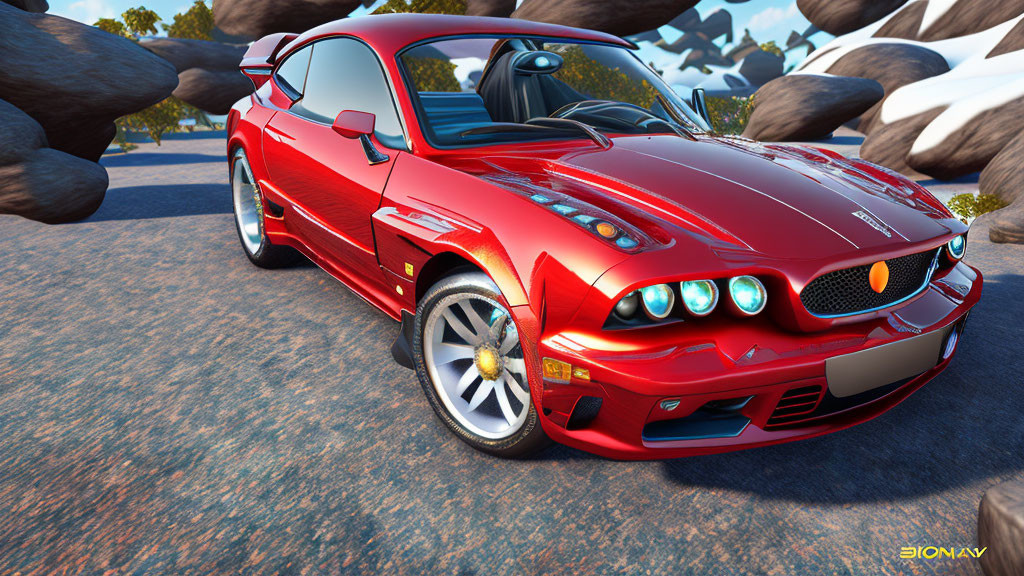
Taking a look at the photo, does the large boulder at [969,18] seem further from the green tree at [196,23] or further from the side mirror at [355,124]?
the green tree at [196,23]

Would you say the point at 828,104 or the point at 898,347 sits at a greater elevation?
the point at 898,347

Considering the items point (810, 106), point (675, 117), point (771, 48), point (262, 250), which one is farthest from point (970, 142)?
point (771, 48)

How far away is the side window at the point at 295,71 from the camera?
11.7 feet

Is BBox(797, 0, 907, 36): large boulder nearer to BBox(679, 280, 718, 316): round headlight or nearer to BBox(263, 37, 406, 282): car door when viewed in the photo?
BBox(263, 37, 406, 282): car door

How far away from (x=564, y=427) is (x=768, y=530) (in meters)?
0.70

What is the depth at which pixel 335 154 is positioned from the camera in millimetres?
2926

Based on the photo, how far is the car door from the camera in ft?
8.96

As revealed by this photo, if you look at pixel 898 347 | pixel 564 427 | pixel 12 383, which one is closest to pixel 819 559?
pixel 898 347

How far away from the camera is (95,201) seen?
596cm

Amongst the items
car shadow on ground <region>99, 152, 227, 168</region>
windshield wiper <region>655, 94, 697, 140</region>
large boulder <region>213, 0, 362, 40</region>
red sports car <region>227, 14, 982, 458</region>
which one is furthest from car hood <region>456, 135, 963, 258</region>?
large boulder <region>213, 0, 362, 40</region>

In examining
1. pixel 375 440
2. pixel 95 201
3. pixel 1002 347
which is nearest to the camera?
pixel 375 440

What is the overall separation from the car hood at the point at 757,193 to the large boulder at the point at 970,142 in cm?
552

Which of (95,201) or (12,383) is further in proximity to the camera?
(95,201)

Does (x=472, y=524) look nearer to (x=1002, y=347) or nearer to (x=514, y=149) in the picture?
(x=514, y=149)
